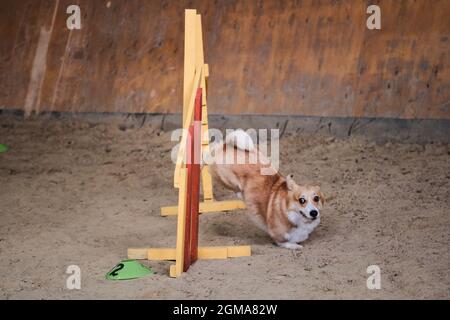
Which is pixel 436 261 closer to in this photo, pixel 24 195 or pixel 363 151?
pixel 363 151

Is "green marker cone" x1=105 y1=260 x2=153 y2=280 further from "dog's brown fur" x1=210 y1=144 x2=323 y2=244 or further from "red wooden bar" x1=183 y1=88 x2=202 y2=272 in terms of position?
"dog's brown fur" x1=210 y1=144 x2=323 y2=244

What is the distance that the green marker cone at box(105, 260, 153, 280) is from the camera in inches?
195

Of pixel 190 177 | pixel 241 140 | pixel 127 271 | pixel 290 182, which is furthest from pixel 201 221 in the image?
pixel 127 271

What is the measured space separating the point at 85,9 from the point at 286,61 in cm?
230

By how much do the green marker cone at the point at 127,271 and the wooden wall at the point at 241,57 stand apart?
11.0ft

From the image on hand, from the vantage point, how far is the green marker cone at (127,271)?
16.3ft

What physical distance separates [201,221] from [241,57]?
2.43 metres

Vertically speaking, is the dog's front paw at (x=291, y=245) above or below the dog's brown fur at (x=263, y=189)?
below

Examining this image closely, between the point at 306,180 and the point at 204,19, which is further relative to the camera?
the point at 204,19

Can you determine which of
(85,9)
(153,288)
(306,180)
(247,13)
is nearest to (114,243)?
(153,288)

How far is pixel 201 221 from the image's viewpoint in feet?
20.8

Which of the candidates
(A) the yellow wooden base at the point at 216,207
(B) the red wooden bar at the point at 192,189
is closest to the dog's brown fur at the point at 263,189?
(A) the yellow wooden base at the point at 216,207

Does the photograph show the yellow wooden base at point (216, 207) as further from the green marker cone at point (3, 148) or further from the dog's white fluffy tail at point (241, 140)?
the green marker cone at point (3, 148)

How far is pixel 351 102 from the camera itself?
25.7ft
